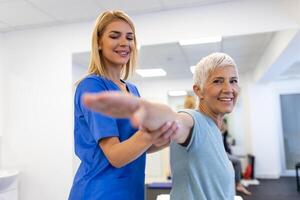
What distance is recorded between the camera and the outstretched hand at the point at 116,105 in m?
0.42

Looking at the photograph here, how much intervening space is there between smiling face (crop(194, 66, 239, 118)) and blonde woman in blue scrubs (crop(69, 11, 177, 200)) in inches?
9.1

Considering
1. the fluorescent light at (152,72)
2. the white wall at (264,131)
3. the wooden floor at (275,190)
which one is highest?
the fluorescent light at (152,72)

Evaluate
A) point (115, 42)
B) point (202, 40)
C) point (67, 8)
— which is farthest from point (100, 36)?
point (202, 40)

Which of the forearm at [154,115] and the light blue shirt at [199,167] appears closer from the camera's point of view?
the forearm at [154,115]

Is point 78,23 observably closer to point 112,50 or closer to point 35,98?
point 35,98

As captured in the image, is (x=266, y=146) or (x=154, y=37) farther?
(x=266, y=146)

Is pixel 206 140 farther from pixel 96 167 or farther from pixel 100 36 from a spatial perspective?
pixel 100 36

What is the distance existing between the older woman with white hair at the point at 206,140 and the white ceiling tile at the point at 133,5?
6.75 ft

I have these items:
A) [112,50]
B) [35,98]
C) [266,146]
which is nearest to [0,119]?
[35,98]

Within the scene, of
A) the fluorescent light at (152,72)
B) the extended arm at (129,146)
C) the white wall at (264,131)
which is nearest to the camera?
the extended arm at (129,146)

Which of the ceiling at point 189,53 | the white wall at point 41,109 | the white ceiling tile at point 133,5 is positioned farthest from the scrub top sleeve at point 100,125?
the white wall at point 41,109

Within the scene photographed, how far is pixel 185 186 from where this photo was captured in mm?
839

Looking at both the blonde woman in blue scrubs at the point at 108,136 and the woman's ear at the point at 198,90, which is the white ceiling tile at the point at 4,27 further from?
the woman's ear at the point at 198,90

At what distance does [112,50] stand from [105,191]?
18.8 inches
